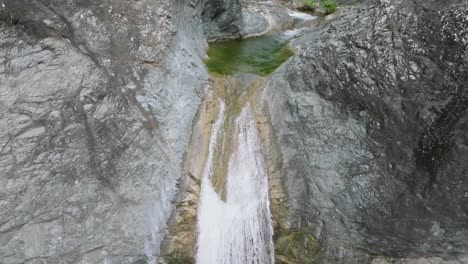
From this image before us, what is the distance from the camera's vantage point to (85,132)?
15.9 ft

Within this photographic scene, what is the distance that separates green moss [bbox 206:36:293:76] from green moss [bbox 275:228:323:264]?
275 cm

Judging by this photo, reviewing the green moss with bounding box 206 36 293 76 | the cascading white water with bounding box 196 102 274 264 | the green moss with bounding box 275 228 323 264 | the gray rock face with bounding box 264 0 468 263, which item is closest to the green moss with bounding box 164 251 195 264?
the cascading white water with bounding box 196 102 274 264

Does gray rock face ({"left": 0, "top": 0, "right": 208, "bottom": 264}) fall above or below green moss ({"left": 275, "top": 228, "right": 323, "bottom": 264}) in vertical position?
above

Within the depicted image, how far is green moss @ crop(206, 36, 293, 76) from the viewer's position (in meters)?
6.78

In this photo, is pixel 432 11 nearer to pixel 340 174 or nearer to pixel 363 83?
pixel 363 83

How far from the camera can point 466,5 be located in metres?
4.34

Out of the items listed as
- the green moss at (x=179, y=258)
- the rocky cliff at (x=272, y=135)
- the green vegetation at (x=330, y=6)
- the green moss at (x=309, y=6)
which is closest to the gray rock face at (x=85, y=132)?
the rocky cliff at (x=272, y=135)

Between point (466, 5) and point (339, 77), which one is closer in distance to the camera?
point (466, 5)

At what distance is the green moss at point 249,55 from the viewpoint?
6.78 meters

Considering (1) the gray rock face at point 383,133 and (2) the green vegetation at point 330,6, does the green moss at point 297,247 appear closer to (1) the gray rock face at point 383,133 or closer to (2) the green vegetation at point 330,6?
(1) the gray rock face at point 383,133

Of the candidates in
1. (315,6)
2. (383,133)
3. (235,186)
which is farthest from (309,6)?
(235,186)

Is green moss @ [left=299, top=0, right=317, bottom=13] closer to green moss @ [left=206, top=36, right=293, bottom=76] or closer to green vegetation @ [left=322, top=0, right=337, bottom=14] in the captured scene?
green vegetation @ [left=322, top=0, right=337, bottom=14]

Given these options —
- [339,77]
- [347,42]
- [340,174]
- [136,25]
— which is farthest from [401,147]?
[136,25]

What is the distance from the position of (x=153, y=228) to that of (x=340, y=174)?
2488mm
